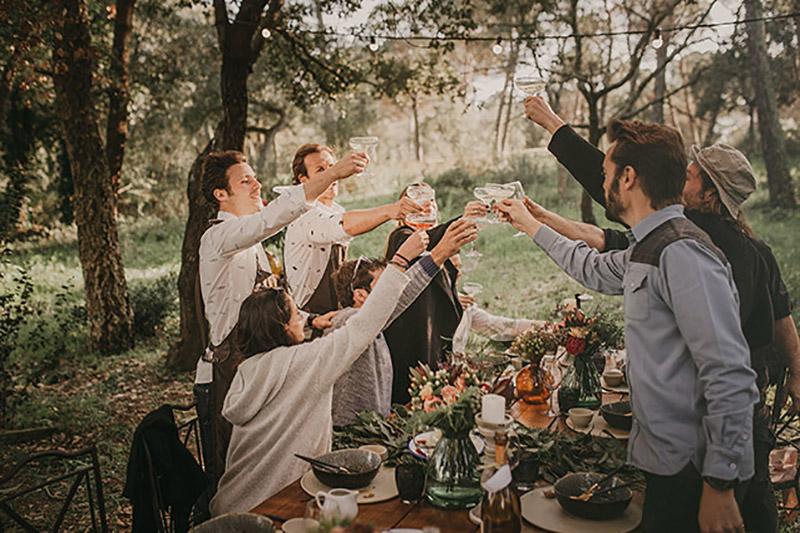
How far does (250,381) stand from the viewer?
2.24 meters

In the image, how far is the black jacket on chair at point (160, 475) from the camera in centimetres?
219

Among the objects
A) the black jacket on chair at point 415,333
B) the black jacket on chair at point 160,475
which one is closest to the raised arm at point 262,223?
the black jacket on chair at point 160,475

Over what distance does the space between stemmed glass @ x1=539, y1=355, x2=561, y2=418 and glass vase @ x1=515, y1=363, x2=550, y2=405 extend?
13 millimetres

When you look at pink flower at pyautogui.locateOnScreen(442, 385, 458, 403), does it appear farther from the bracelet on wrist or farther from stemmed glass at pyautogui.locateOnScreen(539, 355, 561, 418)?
stemmed glass at pyautogui.locateOnScreen(539, 355, 561, 418)

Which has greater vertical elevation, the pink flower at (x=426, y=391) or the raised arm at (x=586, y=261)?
the raised arm at (x=586, y=261)

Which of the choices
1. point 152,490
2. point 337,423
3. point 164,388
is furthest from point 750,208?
point 152,490

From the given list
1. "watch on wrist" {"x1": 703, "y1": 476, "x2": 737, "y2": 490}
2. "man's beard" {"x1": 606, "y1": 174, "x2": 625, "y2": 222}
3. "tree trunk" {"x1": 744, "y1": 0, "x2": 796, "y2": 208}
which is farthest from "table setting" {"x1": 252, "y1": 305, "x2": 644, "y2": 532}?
"tree trunk" {"x1": 744, "y1": 0, "x2": 796, "y2": 208}

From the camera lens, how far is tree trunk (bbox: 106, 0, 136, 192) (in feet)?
26.8

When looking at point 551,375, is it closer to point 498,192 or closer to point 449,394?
point 498,192

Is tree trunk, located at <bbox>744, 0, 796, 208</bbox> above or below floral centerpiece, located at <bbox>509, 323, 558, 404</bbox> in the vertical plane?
above

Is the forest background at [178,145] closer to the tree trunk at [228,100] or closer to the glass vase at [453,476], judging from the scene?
the tree trunk at [228,100]

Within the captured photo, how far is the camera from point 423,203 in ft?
9.01

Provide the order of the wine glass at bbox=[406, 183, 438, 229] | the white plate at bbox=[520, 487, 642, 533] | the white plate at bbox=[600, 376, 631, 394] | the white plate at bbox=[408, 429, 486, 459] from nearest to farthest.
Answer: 1. the white plate at bbox=[520, 487, 642, 533]
2. the white plate at bbox=[408, 429, 486, 459]
3. the wine glass at bbox=[406, 183, 438, 229]
4. the white plate at bbox=[600, 376, 631, 394]

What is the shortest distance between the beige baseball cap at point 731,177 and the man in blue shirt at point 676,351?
0.60 m
